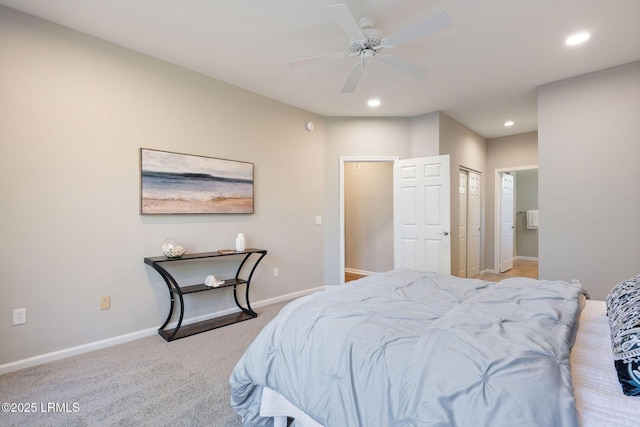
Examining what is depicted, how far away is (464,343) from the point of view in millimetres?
1124

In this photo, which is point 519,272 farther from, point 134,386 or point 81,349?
point 81,349

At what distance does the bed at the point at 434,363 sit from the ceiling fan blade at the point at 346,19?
1671mm

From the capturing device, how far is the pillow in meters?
0.93

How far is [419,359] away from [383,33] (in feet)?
8.10

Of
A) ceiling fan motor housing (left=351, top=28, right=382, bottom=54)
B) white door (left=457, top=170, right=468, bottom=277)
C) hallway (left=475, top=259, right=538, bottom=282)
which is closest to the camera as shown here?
ceiling fan motor housing (left=351, top=28, right=382, bottom=54)

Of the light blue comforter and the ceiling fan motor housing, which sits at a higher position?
the ceiling fan motor housing

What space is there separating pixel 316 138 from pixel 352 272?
266 centimetres

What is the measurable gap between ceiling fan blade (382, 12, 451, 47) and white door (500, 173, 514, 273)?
15.9 feet

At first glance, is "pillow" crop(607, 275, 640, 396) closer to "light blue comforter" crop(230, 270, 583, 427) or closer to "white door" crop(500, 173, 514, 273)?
"light blue comforter" crop(230, 270, 583, 427)

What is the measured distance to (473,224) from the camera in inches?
220

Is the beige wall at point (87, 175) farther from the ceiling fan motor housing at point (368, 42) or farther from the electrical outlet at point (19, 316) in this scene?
the ceiling fan motor housing at point (368, 42)

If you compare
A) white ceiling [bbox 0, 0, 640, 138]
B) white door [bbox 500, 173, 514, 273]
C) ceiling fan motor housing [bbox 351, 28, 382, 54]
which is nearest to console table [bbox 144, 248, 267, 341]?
white ceiling [bbox 0, 0, 640, 138]

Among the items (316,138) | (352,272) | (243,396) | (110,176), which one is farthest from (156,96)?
(352,272)

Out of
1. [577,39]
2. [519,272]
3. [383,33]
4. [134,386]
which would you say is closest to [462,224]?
[519,272]
